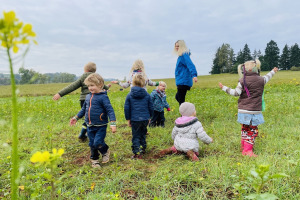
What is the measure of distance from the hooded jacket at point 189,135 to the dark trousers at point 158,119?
207cm

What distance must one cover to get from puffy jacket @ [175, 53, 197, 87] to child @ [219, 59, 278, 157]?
177 centimetres

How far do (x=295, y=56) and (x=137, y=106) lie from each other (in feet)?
272

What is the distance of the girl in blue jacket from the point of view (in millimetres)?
5469

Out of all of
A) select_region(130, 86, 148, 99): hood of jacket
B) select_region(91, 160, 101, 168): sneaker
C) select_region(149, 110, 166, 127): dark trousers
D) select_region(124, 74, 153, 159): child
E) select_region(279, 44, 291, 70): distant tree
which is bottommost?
select_region(91, 160, 101, 168): sneaker

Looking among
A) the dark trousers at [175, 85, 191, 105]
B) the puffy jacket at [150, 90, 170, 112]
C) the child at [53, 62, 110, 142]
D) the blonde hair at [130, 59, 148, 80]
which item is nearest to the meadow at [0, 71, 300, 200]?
the child at [53, 62, 110, 142]

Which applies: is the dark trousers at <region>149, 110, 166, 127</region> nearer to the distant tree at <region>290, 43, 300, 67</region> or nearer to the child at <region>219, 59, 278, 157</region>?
the child at <region>219, 59, 278, 157</region>

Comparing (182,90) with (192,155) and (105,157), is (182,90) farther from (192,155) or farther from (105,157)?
(105,157)

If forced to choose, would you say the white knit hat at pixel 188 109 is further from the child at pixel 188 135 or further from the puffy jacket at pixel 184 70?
the puffy jacket at pixel 184 70

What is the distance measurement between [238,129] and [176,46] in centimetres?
263

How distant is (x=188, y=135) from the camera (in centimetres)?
370

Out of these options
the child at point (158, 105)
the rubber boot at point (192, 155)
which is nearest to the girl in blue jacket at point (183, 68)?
the child at point (158, 105)

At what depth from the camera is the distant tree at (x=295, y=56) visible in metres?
68.9

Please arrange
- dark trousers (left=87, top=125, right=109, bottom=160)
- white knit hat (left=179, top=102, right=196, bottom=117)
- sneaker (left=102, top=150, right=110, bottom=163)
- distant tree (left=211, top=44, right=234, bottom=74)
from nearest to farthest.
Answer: dark trousers (left=87, top=125, right=109, bottom=160), sneaker (left=102, top=150, right=110, bottom=163), white knit hat (left=179, top=102, right=196, bottom=117), distant tree (left=211, top=44, right=234, bottom=74)

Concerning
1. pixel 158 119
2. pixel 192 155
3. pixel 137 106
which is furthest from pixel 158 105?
pixel 192 155
